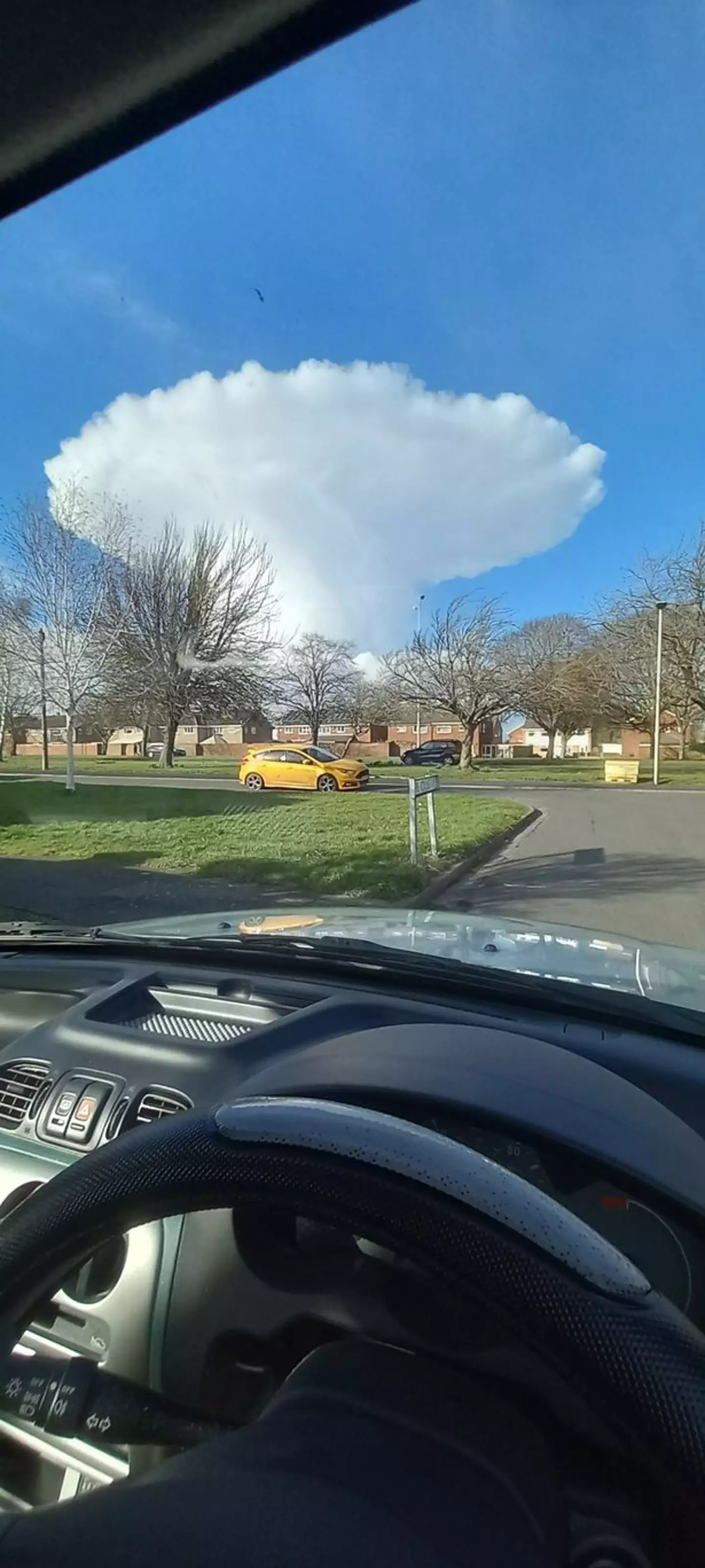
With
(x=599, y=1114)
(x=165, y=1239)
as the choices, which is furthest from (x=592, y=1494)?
(x=165, y=1239)

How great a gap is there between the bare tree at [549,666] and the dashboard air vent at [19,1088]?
30153 millimetres

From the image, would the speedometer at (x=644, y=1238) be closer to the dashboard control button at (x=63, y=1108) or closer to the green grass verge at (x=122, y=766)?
the dashboard control button at (x=63, y=1108)

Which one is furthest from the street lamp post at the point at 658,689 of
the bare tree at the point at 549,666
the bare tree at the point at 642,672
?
the bare tree at the point at 549,666

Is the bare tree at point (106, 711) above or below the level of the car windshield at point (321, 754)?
above

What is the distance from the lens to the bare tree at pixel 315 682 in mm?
11375

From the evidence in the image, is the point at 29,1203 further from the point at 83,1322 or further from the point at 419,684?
the point at 419,684

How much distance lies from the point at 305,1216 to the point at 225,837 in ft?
26.2

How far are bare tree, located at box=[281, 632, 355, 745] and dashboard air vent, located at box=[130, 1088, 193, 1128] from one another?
27.7 feet

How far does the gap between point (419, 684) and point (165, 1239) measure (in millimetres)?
30278

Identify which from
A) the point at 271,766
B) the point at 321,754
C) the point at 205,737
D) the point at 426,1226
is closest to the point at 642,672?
the point at 321,754

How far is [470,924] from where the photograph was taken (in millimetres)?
3723

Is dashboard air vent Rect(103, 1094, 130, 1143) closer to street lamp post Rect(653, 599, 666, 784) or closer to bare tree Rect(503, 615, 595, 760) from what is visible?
street lamp post Rect(653, 599, 666, 784)

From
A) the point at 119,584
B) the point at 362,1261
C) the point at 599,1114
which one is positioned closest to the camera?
the point at 362,1261

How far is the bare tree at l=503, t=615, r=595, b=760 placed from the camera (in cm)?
3291
